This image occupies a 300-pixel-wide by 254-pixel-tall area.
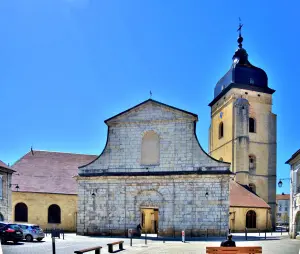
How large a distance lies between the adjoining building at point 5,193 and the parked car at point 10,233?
9123 mm

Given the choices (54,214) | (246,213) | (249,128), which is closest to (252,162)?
(249,128)

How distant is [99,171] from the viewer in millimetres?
28750

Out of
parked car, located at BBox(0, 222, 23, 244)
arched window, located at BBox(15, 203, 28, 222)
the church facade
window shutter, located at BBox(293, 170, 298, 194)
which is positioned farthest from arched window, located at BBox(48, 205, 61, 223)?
window shutter, located at BBox(293, 170, 298, 194)

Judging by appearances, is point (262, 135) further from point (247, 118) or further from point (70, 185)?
point (70, 185)

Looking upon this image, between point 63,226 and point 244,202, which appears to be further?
point 244,202

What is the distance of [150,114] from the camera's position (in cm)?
2869

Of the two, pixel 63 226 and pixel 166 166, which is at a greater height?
pixel 166 166

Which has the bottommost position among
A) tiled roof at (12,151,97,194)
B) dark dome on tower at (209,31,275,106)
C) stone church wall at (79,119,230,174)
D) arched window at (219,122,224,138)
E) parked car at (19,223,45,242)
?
parked car at (19,223,45,242)

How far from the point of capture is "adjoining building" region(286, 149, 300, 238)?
27.4 meters

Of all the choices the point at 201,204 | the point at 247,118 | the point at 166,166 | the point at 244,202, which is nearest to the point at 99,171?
the point at 166,166

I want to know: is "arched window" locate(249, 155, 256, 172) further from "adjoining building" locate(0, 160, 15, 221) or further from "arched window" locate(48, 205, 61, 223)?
"adjoining building" locate(0, 160, 15, 221)

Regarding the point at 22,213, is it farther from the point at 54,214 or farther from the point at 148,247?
the point at 148,247

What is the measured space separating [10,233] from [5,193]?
10.7 meters

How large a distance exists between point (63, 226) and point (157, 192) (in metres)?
11.6
